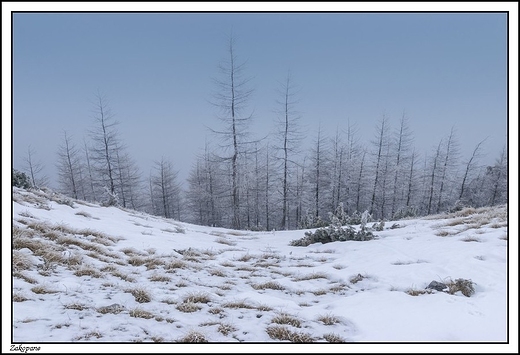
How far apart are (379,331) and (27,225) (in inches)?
276

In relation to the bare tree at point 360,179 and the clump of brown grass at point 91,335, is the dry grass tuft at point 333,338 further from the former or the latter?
the bare tree at point 360,179

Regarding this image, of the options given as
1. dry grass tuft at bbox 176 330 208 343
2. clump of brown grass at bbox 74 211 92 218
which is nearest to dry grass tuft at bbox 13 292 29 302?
dry grass tuft at bbox 176 330 208 343

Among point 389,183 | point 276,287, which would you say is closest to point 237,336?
point 276,287

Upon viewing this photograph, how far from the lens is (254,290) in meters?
5.14

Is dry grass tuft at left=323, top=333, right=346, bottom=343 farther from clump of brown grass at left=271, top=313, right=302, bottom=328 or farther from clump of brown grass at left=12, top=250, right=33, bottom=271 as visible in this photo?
clump of brown grass at left=12, top=250, right=33, bottom=271

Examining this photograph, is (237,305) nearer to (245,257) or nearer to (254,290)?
(254,290)

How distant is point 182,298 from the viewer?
14.3ft

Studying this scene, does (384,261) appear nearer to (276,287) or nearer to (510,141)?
(276,287)

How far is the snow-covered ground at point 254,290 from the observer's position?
3324 millimetres

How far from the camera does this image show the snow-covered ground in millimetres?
3324

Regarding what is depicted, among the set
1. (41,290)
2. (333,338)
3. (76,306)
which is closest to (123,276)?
(41,290)

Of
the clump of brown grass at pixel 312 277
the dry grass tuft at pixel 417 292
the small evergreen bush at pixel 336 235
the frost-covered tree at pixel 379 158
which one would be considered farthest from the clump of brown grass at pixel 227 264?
the frost-covered tree at pixel 379 158

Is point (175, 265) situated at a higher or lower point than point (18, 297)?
lower

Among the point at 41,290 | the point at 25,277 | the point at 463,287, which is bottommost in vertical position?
the point at 463,287
